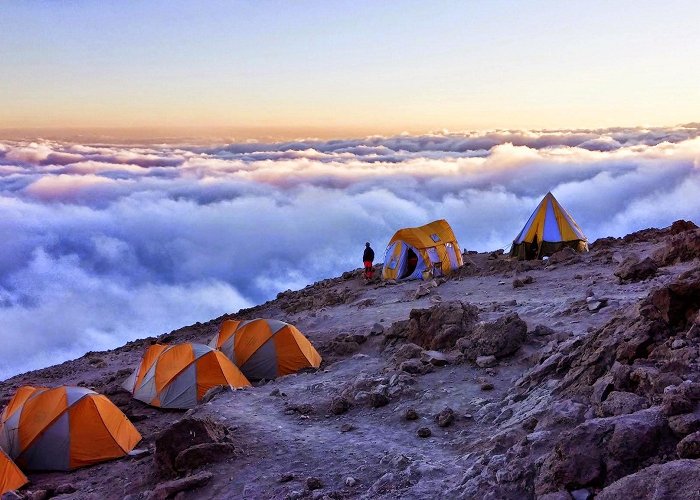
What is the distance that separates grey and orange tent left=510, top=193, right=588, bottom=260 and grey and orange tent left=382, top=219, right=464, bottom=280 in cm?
309

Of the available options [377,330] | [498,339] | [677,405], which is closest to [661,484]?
[677,405]

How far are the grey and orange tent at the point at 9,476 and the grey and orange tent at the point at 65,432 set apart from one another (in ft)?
3.36

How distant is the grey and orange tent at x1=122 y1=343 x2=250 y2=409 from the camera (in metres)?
17.2

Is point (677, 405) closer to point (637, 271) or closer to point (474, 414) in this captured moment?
point (474, 414)

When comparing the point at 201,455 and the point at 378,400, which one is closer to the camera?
the point at 201,455

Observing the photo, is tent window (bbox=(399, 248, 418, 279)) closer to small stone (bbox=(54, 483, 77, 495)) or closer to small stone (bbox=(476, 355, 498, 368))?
small stone (bbox=(476, 355, 498, 368))

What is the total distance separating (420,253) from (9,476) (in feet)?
63.4

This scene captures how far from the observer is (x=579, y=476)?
658 centimetres

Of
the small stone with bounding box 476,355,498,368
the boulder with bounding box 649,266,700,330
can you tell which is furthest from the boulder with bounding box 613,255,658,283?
the boulder with bounding box 649,266,700,330

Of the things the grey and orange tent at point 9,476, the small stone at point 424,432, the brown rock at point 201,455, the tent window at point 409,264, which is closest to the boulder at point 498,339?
the small stone at point 424,432

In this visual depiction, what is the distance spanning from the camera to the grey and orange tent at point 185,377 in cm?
1725

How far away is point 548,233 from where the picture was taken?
95.1 ft

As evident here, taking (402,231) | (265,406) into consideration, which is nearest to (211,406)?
(265,406)

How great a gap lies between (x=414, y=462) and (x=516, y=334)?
4.81 meters
